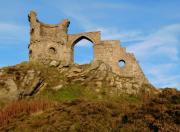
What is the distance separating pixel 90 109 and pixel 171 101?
323cm

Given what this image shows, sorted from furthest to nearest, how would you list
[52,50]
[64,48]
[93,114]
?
[64,48] < [52,50] < [93,114]

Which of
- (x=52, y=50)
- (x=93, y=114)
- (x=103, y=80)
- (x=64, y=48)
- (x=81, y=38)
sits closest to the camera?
(x=93, y=114)

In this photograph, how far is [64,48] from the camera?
4300 centimetres

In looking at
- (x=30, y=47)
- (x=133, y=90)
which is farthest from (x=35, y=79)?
(x=30, y=47)

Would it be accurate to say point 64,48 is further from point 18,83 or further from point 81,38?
point 18,83

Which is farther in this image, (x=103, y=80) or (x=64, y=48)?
(x=64, y=48)

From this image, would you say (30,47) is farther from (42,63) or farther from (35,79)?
(35,79)

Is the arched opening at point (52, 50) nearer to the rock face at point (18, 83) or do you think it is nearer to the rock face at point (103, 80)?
the rock face at point (103, 80)

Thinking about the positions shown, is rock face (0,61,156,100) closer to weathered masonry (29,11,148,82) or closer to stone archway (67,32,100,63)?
weathered masonry (29,11,148,82)

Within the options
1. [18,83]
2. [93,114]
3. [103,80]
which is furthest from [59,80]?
[93,114]

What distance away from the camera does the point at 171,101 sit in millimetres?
11523

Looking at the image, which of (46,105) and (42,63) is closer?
(46,105)

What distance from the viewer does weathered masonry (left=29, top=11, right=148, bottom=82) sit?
41344 mm

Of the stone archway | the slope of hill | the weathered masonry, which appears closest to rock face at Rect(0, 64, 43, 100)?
the slope of hill
